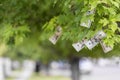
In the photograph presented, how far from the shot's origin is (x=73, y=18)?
246 inches

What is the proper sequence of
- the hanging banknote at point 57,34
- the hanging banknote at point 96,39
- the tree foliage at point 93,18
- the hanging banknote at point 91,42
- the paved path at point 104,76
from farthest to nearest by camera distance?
the paved path at point 104,76, the hanging banknote at point 57,34, the hanging banknote at point 91,42, the hanging banknote at point 96,39, the tree foliage at point 93,18

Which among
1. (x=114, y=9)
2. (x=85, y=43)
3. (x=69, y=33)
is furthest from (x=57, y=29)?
(x=114, y=9)

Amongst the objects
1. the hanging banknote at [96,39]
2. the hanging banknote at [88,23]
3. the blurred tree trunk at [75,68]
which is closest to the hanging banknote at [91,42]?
the hanging banknote at [96,39]

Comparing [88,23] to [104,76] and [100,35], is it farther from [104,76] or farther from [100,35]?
[104,76]

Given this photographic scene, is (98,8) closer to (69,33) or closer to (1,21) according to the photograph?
(69,33)

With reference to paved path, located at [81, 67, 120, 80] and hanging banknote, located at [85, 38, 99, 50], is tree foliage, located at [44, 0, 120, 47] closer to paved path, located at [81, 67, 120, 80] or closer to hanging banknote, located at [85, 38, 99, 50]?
hanging banknote, located at [85, 38, 99, 50]

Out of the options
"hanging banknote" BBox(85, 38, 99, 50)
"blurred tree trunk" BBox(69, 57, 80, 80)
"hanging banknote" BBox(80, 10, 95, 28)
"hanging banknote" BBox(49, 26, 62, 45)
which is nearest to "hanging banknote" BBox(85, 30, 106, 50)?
"hanging banknote" BBox(85, 38, 99, 50)

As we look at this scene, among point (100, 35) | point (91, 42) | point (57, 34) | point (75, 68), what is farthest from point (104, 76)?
point (100, 35)

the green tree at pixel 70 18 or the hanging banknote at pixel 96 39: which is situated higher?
the green tree at pixel 70 18

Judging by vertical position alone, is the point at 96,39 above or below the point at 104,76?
above

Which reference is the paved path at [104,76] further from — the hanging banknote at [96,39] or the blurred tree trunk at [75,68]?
the hanging banknote at [96,39]

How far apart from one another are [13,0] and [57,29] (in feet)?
3.06

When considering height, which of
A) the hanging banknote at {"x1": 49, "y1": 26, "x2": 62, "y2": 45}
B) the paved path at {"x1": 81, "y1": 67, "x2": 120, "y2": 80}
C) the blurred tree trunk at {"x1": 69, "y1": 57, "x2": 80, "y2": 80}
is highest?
the hanging banknote at {"x1": 49, "y1": 26, "x2": 62, "y2": 45}

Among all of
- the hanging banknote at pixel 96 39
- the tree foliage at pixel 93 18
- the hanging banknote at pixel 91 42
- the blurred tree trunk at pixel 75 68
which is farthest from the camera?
the blurred tree trunk at pixel 75 68
